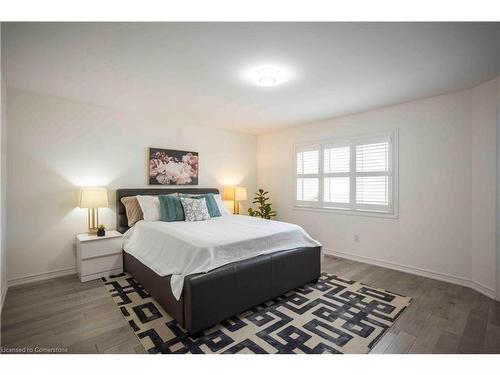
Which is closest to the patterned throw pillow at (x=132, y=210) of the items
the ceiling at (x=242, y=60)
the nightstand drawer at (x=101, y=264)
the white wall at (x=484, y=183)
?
the nightstand drawer at (x=101, y=264)

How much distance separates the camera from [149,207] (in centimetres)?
346

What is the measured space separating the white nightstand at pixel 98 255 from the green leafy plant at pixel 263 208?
8.44 feet

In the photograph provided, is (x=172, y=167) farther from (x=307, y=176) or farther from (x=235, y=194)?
(x=307, y=176)

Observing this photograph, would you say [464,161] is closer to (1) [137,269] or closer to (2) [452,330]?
(2) [452,330]

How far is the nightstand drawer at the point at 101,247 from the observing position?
9.82ft

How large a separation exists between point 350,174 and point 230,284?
2.80 meters

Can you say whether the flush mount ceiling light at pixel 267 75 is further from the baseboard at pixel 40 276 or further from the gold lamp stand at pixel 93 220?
the baseboard at pixel 40 276

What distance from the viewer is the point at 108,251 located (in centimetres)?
316

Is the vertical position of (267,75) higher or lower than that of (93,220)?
higher

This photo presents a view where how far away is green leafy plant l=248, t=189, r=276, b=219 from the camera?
4938 millimetres

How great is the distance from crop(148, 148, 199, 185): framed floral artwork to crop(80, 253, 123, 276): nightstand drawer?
→ 4.20ft

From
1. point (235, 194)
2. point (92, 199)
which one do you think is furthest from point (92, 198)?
point (235, 194)

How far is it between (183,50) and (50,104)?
230cm
